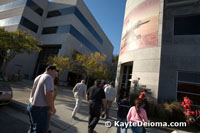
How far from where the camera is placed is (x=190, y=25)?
9.07 metres

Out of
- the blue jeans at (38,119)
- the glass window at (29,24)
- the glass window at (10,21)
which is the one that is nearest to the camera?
the blue jeans at (38,119)

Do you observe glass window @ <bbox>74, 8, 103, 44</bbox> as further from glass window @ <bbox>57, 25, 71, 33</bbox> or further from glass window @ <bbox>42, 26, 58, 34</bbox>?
glass window @ <bbox>42, 26, 58, 34</bbox>

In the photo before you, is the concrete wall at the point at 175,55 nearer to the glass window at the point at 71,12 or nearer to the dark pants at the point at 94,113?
the dark pants at the point at 94,113

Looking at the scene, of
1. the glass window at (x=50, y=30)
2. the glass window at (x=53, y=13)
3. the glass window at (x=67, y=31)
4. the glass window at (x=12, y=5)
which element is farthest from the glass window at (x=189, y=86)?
the glass window at (x=12, y=5)

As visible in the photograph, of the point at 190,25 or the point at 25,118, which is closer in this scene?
the point at 25,118

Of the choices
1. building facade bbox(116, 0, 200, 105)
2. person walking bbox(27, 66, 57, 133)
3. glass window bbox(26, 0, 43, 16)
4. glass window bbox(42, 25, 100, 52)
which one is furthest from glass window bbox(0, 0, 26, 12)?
person walking bbox(27, 66, 57, 133)

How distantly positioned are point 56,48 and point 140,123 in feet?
74.5

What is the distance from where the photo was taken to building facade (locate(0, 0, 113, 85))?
20.1 metres

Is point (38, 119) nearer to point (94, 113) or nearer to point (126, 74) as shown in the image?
point (94, 113)

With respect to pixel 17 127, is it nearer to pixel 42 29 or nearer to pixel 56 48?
pixel 56 48

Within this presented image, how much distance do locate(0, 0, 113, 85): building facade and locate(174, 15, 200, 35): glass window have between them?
17.8 m

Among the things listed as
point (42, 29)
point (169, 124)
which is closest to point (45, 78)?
point (169, 124)

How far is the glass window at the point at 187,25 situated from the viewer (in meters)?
8.87

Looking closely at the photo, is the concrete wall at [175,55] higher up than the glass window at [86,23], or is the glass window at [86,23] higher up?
the glass window at [86,23]
